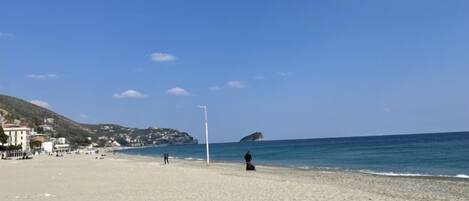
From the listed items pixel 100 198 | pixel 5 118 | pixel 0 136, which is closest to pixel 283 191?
pixel 100 198

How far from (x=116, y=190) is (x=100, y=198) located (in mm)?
2871

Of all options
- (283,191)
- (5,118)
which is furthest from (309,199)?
(5,118)

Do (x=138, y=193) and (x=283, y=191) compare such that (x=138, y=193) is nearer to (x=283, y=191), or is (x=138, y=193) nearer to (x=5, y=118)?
(x=283, y=191)

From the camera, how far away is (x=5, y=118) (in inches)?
7648

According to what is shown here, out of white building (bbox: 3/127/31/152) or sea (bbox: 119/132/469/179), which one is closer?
sea (bbox: 119/132/469/179)

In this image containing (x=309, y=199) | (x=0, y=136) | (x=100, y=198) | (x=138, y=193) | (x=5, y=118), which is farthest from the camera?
(x=5, y=118)

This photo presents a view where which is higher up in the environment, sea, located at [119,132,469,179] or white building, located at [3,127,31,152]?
white building, located at [3,127,31,152]

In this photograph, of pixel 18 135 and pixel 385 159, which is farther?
pixel 18 135

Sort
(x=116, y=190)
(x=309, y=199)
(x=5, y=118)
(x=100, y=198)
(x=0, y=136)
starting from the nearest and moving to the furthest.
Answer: (x=309, y=199), (x=100, y=198), (x=116, y=190), (x=0, y=136), (x=5, y=118)

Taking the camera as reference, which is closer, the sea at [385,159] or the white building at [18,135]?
the sea at [385,159]

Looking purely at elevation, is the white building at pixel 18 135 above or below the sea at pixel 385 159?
above

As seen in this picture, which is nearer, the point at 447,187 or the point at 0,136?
the point at 447,187

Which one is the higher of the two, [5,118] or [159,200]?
[5,118]

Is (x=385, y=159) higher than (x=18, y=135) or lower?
lower
